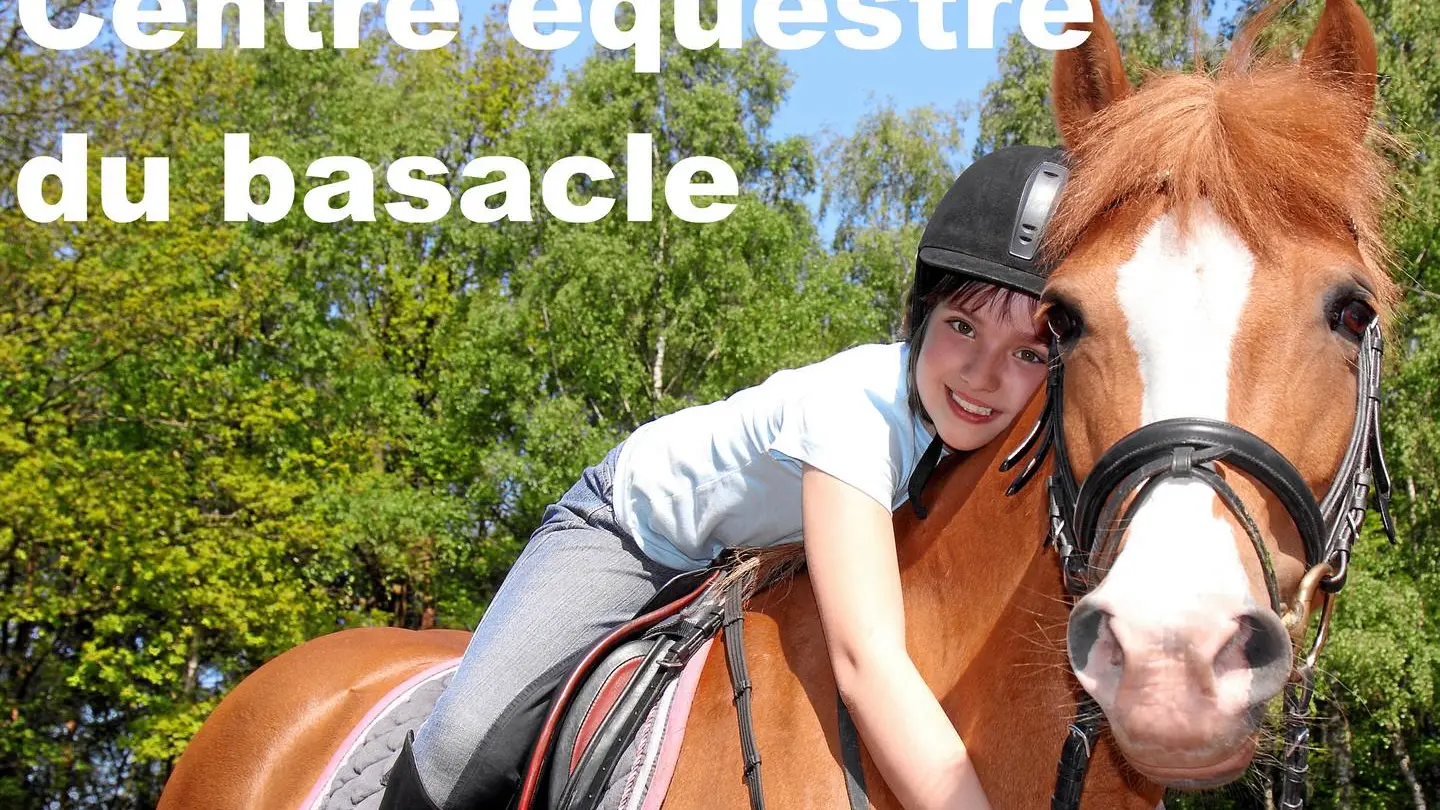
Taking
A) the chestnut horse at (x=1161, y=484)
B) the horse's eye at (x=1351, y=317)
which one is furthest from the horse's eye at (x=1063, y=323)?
the horse's eye at (x=1351, y=317)

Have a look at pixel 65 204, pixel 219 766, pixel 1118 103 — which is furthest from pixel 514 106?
pixel 1118 103

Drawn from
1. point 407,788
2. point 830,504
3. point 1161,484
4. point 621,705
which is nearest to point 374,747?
point 407,788

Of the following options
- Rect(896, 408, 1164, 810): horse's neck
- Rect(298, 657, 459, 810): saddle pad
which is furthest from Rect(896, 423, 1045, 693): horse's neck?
Rect(298, 657, 459, 810): saddle pad

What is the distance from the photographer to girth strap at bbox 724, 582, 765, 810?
252 cm

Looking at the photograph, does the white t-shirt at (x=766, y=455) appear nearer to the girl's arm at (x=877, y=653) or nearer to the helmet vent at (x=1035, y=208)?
the girl's arm at (x=877, y=653)

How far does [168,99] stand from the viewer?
75.3 ft

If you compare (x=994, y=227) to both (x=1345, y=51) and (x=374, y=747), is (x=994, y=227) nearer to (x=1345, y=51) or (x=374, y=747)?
(x=1345, y=51)

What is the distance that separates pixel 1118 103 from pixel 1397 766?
24666 millimetres

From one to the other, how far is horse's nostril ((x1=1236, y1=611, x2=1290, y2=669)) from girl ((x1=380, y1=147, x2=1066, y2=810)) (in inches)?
25.5

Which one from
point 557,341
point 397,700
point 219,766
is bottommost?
point 557,341

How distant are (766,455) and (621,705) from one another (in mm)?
670

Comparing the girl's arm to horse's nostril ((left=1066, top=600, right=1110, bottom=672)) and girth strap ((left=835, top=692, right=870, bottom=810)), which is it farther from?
horse's nostril ((left=1066, top=600, right=1110, bottom=672))

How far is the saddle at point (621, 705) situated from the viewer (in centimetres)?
278

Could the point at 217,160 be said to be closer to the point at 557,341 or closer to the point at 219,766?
the point at 557,341
